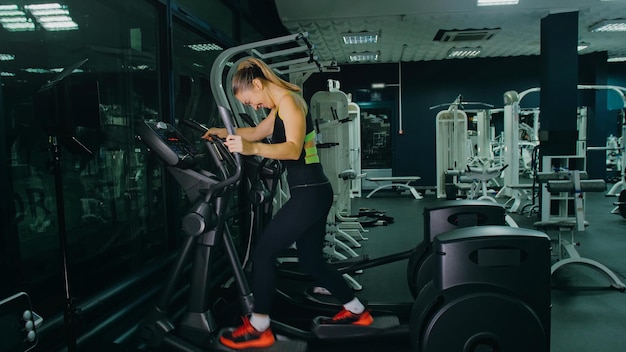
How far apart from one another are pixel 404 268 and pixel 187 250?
8.77ft

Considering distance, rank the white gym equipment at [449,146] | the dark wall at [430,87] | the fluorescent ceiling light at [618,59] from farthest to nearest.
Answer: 1. the fluorescent ceiling light at [618,59]
2. the dark wall at [430,87]
3. the white gym equipment at [449,146]

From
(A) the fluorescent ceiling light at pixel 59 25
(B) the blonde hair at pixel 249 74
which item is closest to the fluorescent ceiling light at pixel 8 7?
(A) the fluorescent ceiling light at pixel 59 25

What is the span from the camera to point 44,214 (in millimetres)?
2562

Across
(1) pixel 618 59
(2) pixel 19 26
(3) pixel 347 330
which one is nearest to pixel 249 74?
(2) pixel 19 26

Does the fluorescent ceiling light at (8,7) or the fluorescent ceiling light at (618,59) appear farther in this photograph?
the fluorescent ceiling light at (618,59)

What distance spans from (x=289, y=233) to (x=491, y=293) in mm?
963

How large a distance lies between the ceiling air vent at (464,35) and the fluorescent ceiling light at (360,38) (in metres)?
1.06

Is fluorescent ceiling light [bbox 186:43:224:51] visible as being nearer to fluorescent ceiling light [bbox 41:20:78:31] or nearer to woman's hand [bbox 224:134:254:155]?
fluorescent ceiling light [bbox 41:20:78:31]

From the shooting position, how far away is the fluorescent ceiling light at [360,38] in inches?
303

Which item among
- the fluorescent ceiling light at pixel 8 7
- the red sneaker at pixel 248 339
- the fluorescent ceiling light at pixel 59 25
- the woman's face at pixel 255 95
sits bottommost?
the red sneaker at pixel 248 339

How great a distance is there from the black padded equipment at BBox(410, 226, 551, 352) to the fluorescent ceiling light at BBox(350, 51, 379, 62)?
8152 mm

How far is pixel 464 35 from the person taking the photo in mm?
7941

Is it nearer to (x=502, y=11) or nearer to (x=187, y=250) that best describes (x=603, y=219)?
(x=502, y=11)

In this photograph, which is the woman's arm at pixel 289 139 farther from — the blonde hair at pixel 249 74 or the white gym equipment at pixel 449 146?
the white gym equipment at pixel 449 146
